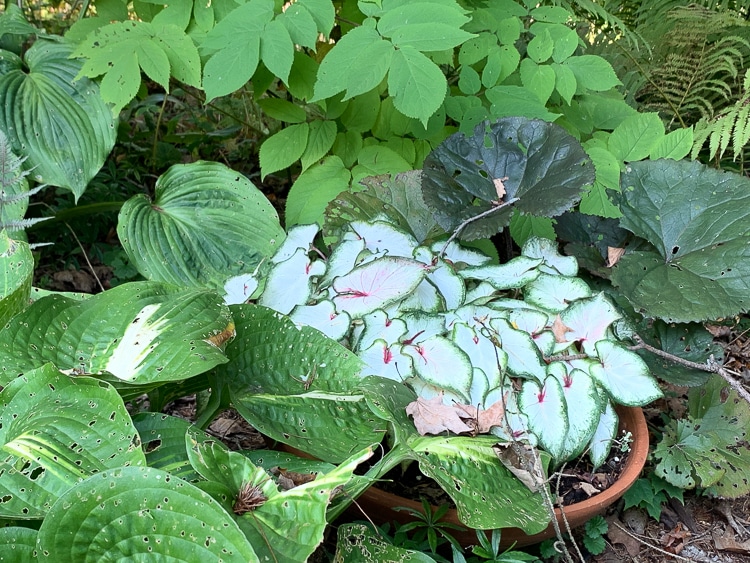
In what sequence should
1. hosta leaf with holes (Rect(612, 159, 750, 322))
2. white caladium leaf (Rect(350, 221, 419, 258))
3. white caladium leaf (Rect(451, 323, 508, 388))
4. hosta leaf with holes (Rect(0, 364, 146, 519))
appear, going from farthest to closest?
white caladium leaf (Rect(350, 221, 419, 258))
hosta leaf with holes (Rect(612, 159, 750, 322))
white caladium leaf (Rect(451, 323, 508, 388))
hosta leaf with holes (Rect(0, 364, 146, 519))

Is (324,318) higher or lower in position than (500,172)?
lower

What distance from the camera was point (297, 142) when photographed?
1.51 metres

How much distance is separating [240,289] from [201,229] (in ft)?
1.41

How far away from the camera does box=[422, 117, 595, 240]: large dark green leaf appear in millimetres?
1192

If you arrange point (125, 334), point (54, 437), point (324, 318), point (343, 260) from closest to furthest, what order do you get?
point (54, 437) < point (125, 334) < point (324, 318) < point (343, 260)

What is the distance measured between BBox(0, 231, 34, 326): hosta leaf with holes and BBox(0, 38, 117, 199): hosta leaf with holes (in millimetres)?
671

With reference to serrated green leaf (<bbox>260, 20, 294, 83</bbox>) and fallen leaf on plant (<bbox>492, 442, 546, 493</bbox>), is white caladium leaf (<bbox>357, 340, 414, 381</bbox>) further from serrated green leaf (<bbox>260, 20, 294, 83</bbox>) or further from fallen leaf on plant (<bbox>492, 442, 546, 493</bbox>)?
serrated green leaf (<bbox>260, 20, 294, 83</bbox>)

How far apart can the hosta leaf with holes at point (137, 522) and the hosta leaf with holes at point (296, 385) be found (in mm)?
297

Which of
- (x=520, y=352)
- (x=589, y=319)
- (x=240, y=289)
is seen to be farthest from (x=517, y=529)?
(x=240, y=289)

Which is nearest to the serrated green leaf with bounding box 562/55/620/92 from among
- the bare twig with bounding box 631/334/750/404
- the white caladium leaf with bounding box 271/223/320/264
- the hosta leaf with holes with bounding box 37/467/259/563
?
the bare twig with bounding box 631/334/750/404

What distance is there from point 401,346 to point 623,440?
0.46 m

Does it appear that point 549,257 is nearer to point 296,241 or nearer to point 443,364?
point 443,364

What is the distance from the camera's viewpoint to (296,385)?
37.9 inches

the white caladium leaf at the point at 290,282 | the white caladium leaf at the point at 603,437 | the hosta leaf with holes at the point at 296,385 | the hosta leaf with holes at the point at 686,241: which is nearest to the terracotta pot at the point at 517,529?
the white caladium leaf at the point at 603,437
